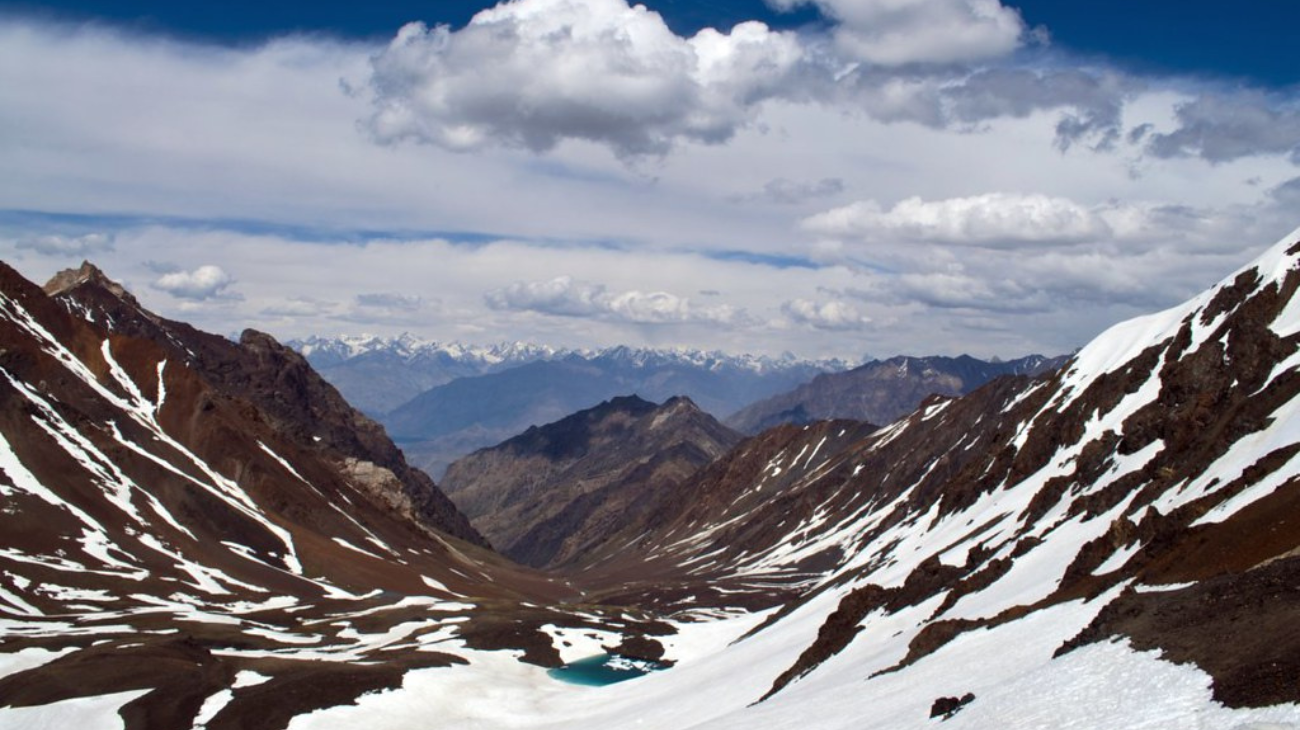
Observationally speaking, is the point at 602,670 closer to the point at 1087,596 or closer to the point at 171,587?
the point at 171,587

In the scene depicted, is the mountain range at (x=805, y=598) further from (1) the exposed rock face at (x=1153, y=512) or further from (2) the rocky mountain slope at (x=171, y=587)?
(2) the rocky mountain slope at (x=171, y=587)

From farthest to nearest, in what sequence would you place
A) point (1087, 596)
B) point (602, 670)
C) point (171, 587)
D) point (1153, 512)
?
point (171, 587), point (602, 670), point (1153, 512), point (1087, 596)

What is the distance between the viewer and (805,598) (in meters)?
120

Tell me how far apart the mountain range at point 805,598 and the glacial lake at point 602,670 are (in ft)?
8.05

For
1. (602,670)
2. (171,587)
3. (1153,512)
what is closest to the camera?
(1153,512)

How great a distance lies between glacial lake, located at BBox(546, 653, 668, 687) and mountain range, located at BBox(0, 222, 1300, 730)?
2.45 metres

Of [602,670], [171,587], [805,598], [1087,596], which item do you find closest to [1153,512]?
[1087,596]

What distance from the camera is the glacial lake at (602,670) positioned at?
106m

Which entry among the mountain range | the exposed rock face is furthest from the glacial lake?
the exposed rock face

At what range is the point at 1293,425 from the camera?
173 ft

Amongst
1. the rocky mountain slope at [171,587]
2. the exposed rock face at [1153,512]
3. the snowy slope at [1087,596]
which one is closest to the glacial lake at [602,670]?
the rocky mountain slope at [171,587]

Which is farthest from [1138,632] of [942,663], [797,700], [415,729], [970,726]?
[415,729]

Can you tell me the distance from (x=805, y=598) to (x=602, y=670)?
2644 cm

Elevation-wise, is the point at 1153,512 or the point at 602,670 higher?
the point at 1153,512
